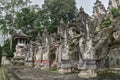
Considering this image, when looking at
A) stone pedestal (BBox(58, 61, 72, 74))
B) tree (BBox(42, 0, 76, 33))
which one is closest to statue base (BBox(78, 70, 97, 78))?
stone pedestal (BBox(58, 61, 72, 74))

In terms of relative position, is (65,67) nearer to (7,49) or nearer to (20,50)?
(20,50)

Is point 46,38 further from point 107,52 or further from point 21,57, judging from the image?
point 21,57

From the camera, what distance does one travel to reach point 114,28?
18984 mm

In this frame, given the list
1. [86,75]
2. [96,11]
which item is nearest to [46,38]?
[86,75]

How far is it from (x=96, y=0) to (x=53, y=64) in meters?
28.1

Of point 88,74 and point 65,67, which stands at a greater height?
point 65,67

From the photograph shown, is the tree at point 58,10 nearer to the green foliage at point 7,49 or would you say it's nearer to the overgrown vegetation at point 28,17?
the overgrown vegetation at point 28,17

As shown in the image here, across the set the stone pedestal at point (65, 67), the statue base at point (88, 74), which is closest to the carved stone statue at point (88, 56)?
the statue base at point (88, 74)

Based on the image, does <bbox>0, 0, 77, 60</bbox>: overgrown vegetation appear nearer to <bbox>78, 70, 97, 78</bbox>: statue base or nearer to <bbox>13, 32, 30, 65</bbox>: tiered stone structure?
<bbox>13, 32, 30, 65</bbox>: tiered stone structure

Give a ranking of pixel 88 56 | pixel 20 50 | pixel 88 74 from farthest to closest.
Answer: pixel 20 50, pixel 88 56, pixel 88 74

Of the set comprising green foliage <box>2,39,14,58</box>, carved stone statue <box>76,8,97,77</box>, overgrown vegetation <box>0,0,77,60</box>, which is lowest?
carved stone statue <box>76,8,97,77</box>

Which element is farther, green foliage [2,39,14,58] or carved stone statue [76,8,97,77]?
green foliage [2,39,14,58]

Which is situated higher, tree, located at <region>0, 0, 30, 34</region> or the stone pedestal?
tree, located at <region>0, 0, 30, 34</region>

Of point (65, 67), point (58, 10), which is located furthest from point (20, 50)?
point (65, 67)
